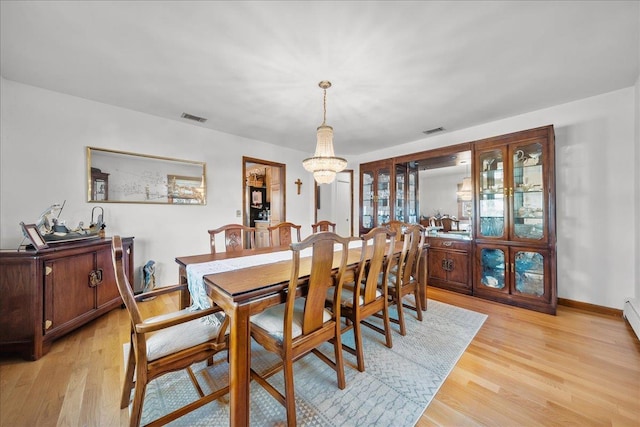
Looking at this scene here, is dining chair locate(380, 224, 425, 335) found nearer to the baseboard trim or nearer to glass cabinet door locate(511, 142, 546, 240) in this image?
glass cabinet door locate(511, 142, 546, 240)

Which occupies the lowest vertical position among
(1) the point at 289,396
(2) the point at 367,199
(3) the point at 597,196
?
(1) the point at 289,396

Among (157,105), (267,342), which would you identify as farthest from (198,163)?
(267,342)

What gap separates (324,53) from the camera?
6.34 ft

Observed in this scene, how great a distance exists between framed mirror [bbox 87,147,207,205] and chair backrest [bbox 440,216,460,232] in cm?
404

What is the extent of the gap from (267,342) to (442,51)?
2.45 metres

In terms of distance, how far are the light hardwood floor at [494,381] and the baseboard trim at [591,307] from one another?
0.35 meters

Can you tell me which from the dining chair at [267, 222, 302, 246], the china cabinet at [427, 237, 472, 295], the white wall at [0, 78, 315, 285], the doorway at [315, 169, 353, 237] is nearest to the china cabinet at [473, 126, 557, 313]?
the china cabinet at [427, 237, 472, 295]

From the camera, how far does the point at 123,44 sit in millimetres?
1852

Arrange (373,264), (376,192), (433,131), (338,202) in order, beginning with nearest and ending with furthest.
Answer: (373,264) < (433,131) < (376,192) < (338,202)

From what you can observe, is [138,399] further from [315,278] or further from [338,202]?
[338,202]

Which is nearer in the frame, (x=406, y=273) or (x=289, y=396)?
(x=289, y=396)

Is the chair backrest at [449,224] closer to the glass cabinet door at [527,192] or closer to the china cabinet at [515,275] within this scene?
the china cabinet at [515,275]

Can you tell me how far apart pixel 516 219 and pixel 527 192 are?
350 mm

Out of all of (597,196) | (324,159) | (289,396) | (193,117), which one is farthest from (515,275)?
(193,117)
